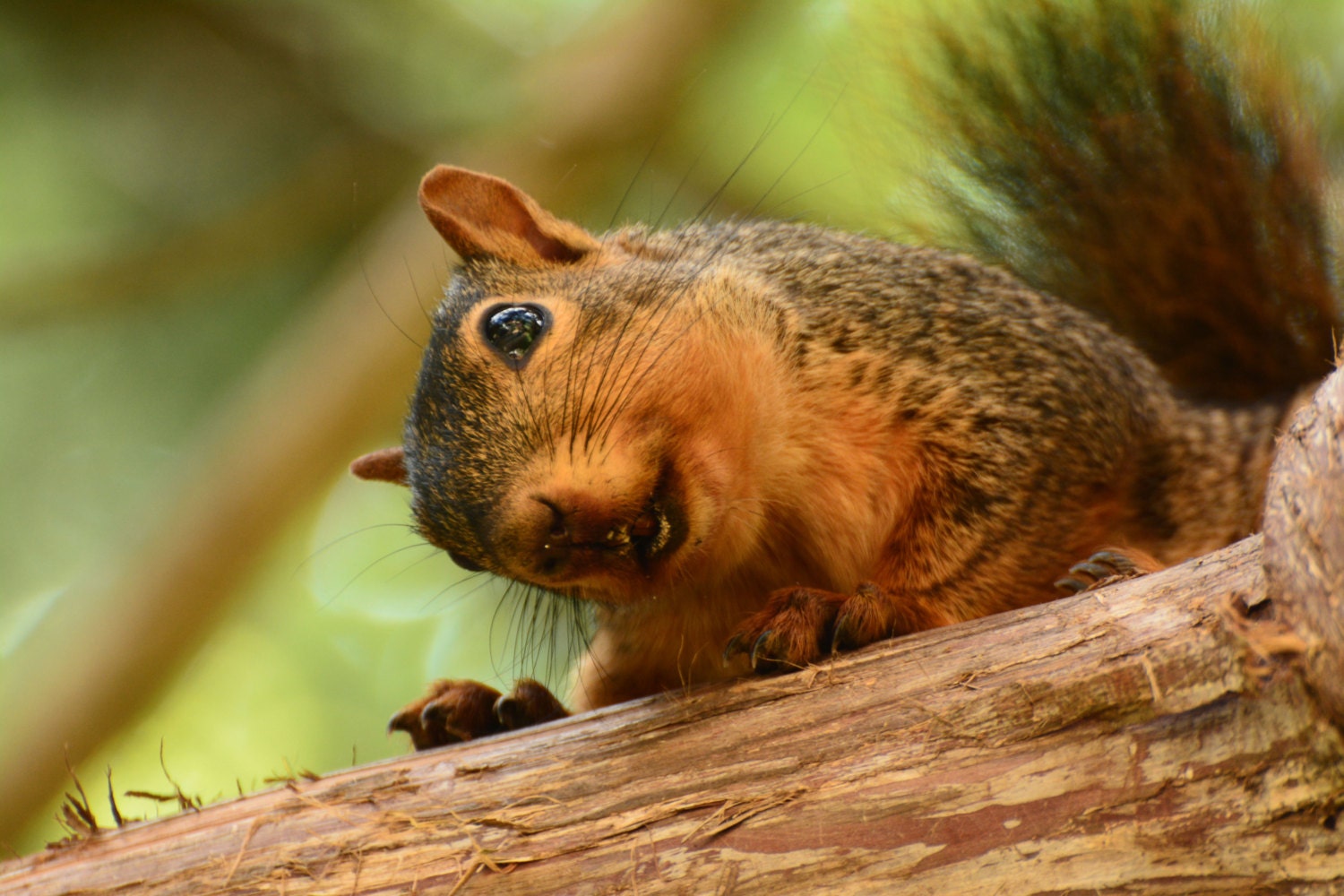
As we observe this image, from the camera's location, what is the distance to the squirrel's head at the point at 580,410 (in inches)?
53.2

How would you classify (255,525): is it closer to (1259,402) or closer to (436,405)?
(436,405)

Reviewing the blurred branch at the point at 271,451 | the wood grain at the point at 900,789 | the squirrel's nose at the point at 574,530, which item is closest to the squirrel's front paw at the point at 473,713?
the wood grain at the point at 900,789

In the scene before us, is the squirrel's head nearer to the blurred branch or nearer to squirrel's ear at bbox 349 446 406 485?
squirrel's ear at bbox 349 446 406 485

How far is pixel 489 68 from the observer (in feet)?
11.8

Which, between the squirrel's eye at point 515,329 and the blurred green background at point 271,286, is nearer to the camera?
the squirrel's eye at point 515,329

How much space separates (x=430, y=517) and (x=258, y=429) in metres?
1.34

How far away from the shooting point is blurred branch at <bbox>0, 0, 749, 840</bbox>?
2.57m

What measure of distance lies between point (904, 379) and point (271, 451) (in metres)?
1.62

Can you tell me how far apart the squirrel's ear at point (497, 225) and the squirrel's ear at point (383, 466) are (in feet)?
1.20

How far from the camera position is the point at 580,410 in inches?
56.8

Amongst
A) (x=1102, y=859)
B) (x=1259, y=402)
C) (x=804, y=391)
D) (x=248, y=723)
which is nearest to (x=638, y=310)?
(x=804, y=391)

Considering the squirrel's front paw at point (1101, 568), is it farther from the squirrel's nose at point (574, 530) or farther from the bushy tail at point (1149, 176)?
the bushy tail at point (1149, 176)

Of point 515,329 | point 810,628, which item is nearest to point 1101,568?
point 810,628

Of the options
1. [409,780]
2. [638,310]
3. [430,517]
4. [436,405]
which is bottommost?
[409,780]
